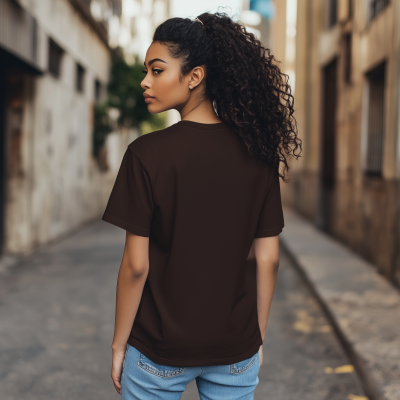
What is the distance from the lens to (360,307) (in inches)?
209

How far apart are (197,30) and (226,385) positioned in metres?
1.01

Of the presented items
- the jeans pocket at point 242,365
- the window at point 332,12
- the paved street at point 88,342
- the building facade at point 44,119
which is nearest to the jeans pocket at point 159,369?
the jeans pocket at point 242,365

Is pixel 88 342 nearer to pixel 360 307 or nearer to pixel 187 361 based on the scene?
pixel 360 307

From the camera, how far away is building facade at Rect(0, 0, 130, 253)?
8.16 meters

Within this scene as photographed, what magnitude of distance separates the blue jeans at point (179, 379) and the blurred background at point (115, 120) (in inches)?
83.4

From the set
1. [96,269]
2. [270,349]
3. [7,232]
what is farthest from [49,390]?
[7,232]

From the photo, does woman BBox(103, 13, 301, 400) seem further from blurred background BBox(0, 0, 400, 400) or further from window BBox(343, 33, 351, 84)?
window BBox(343, 33, 351, 84)

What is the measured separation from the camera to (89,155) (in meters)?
14.2

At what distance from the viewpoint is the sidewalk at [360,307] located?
3641 millimetres

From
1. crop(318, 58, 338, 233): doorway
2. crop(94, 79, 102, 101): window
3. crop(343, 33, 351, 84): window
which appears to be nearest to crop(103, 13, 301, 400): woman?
crop(343, 33, 351, 84): window

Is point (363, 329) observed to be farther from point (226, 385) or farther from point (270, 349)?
point (226, 385)

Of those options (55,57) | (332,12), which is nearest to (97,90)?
(55,57)

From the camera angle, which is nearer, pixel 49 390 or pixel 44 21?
pixel 49 390

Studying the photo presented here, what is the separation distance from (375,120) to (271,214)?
25.2 feet
